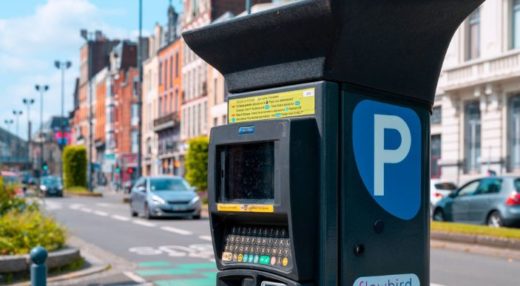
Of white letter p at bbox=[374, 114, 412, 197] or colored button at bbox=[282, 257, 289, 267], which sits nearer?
colored button at bbox=[282, 257, 289, 267]

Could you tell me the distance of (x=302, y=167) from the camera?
3.68 meters

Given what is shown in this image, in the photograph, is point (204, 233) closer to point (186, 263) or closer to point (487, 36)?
point (186, 263)

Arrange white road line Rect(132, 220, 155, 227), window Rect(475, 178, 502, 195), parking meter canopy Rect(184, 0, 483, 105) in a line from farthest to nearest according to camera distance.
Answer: white road line Rect(132, 220, 155, 227) < window Rect(475, 178, 502, 195) < parking meter canopy Rect(184, 0, 483, 105)

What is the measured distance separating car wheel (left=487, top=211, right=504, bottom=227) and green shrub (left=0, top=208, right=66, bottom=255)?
9.87 m

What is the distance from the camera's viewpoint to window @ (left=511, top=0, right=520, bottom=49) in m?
31.5

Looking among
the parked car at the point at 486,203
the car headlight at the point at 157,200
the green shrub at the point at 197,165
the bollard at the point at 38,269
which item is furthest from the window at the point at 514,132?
the bollard at the point at 38,269

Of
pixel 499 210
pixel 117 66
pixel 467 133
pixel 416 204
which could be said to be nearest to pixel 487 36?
pixel 467 133

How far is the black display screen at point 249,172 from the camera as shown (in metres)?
3.85

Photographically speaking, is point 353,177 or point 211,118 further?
point 211,118

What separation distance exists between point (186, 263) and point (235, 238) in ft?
31.3

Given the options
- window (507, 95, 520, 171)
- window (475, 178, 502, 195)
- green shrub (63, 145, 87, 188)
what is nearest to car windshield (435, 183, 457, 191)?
window (507, 95, 520, 171)

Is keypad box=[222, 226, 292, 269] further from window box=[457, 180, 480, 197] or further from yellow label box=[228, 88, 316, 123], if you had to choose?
window box=[457, 180, 480, 197]

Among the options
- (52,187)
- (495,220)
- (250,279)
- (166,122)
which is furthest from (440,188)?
(166,122)

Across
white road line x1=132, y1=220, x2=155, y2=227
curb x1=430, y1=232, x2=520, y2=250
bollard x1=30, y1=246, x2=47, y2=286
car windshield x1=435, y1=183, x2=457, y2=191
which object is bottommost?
white road line x1=132, y1=220, x2=155, y2=227
